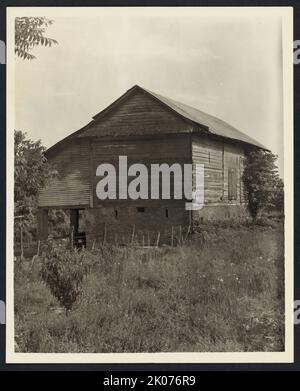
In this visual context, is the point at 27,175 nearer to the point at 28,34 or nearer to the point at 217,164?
the point at 28,34

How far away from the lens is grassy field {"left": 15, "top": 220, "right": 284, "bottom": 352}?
784 centimetres

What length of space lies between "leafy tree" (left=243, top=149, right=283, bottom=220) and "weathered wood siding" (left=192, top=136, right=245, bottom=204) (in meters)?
0.18

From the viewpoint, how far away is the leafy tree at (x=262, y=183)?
8109 mm

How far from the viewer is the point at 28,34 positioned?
8.00 m

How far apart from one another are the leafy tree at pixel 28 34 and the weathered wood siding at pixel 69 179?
179 centimetres

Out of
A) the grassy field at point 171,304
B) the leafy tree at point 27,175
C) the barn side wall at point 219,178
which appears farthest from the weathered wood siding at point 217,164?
the leafy tree at point 27,175

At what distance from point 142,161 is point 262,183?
2.17 metres

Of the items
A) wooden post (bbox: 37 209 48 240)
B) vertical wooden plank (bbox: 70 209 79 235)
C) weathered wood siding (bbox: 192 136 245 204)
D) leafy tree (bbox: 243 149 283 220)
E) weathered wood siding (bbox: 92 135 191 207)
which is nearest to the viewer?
leafy tree (bbox: 243 149 283 220)

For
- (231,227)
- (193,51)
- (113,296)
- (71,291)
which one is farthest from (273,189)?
(71,291)

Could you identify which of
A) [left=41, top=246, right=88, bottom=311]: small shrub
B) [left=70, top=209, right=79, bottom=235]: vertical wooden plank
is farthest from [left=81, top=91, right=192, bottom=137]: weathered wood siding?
[left=41, top=246, right=88, bottom=311]: small shrub

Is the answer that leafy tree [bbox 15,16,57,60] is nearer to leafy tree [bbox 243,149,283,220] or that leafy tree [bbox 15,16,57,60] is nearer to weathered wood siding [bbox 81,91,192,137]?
weathered wood siding [bbox 81,91,192,137]

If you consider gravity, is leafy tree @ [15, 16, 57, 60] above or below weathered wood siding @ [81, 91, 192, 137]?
above

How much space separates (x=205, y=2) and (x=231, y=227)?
3.94 metres

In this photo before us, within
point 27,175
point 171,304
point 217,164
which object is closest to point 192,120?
point 217,164
